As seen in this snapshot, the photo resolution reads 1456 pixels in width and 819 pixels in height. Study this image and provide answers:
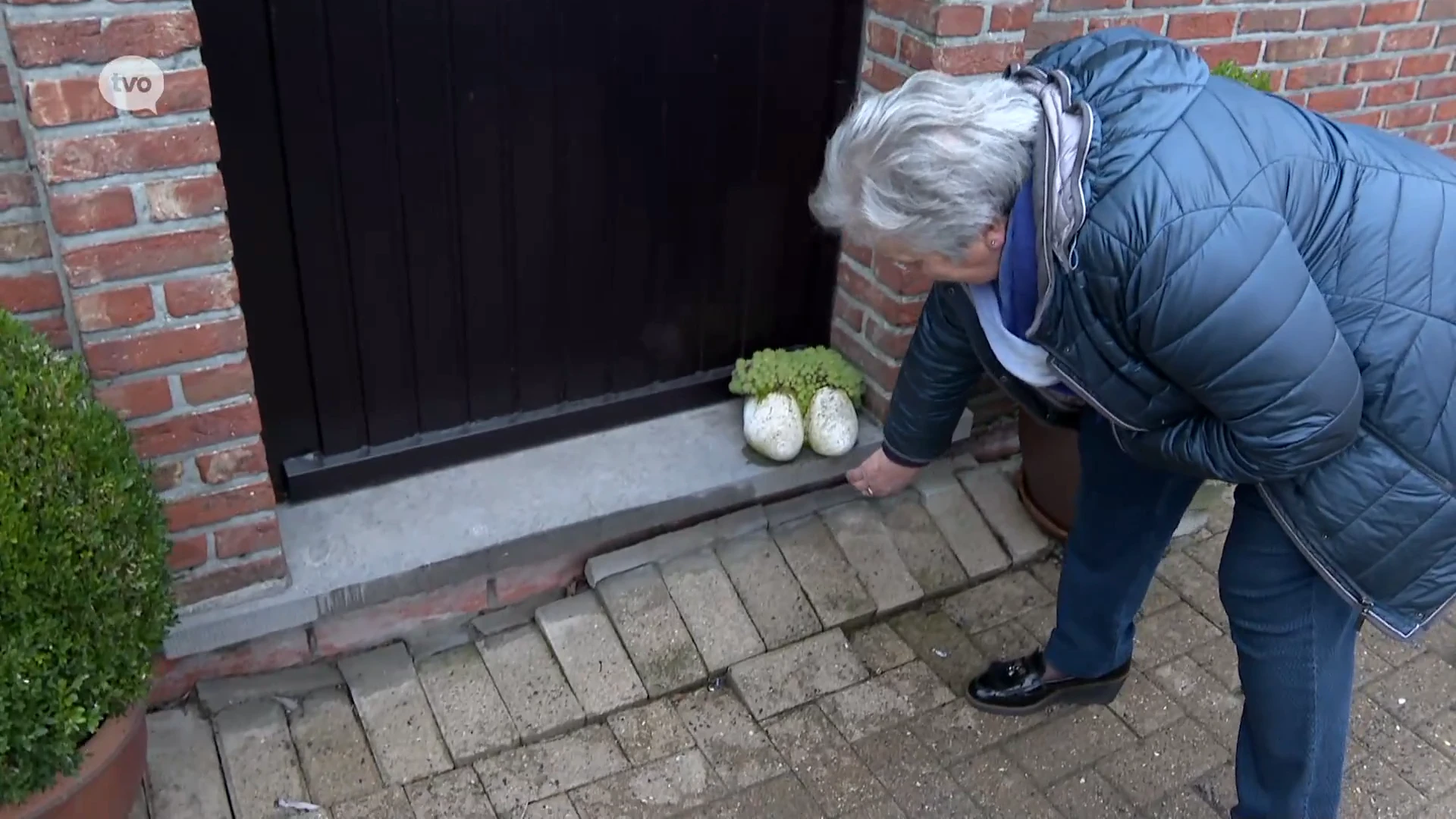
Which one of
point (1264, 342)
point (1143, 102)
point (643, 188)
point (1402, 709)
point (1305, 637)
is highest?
point (1143, 102)

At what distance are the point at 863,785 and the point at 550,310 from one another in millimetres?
1278

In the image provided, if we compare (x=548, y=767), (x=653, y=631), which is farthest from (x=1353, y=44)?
(x=548, y=767)

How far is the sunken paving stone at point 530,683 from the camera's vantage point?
254 centimetres

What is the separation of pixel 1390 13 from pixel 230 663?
3501 mm

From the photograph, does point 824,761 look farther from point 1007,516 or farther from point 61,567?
point 61,567

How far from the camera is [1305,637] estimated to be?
6.54 ft

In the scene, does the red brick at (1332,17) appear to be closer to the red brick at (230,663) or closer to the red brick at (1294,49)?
the red brick at (1294,49)

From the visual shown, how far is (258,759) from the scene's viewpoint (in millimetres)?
2375

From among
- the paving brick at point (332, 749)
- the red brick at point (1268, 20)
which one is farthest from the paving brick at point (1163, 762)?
the red brick at point (1268, 20)

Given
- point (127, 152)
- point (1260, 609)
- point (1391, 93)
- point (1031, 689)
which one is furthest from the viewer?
point (1391, 93)

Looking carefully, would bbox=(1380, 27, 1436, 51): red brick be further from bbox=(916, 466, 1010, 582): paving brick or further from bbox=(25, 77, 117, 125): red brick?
bbox=(25, 77, 117, 125): red brick

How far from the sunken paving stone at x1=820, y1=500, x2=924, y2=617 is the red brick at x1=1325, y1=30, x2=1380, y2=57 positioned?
74.0 inches

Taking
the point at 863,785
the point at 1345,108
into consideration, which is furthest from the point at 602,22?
the point at 1345,108

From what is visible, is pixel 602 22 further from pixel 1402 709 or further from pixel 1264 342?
pixel 1402 709
